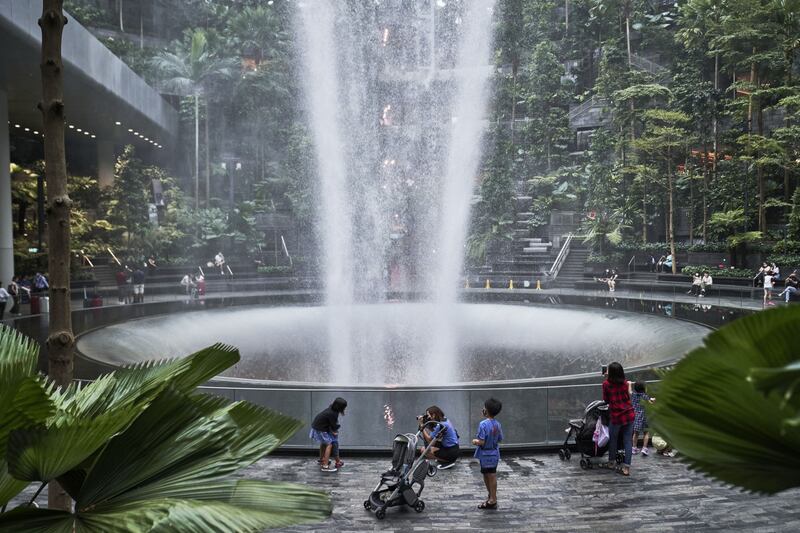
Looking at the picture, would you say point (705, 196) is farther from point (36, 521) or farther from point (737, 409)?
point (36, 521)

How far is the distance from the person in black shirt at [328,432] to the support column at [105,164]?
40097 mm

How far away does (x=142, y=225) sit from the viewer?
1747 inches

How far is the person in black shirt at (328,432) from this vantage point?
9.48 meters

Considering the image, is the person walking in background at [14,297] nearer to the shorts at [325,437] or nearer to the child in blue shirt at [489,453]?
the shorts at [325,437]

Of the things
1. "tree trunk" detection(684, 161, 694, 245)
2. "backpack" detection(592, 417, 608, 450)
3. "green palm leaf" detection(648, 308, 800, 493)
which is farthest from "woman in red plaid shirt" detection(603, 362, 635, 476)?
"tree trunk" detection(684, 161, 694, 245)

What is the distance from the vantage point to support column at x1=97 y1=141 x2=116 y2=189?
45.5 metres

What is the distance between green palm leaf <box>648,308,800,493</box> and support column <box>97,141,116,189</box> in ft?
156

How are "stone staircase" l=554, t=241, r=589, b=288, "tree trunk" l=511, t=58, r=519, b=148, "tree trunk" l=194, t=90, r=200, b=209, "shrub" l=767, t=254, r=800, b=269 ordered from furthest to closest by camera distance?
1. "tree trunk" l=511, t=58, r=519, b=148
2. "tree trunk" l=194, t=90, r=200, b=209
3. "stone staircase" l=554, t=241, r=589, b=288
4. "shrub" l=767, t=254, r=800, b=269

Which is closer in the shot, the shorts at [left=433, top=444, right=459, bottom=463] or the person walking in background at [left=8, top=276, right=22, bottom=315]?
the shorts at [left=433, top=444, right=459, bottom=463]

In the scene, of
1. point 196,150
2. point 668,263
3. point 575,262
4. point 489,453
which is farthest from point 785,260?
point 196,150

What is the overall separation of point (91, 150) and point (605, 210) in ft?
120

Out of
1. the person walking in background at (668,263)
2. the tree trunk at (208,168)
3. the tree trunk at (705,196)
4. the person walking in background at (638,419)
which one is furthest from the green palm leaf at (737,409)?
the tree trunk at (208,168)

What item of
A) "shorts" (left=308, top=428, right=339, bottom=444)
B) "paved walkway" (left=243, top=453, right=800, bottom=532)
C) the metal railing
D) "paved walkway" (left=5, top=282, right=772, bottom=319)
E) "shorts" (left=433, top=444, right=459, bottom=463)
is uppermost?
the metal railing

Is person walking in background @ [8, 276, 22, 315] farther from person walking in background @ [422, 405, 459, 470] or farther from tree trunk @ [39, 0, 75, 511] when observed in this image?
tree trunk @ [39, 0, 75, 511]
